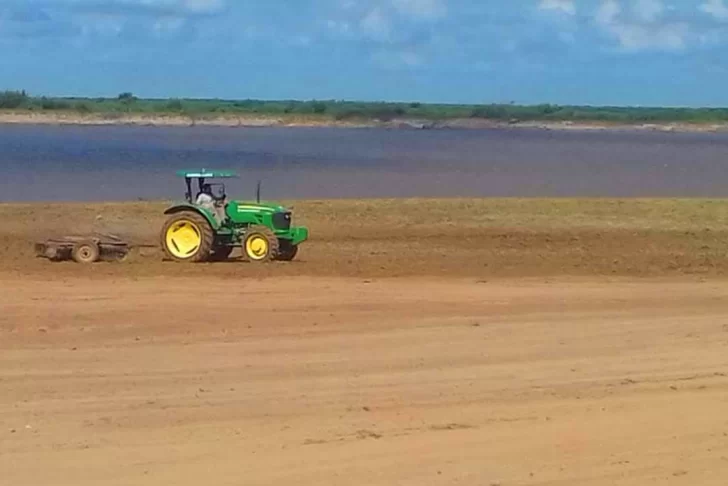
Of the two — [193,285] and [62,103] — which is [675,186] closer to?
[193,285]

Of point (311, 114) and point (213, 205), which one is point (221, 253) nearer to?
point (213, 205)

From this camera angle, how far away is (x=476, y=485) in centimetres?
814

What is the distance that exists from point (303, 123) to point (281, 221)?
5158 inches

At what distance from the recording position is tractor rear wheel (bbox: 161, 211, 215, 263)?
696 inches

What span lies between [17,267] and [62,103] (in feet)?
462

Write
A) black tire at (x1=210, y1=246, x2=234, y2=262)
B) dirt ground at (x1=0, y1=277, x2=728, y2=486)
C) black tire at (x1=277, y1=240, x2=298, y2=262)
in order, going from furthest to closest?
black tire at (x1=277, y1=240, x2=298, y2=262) < black tire at (x1=210, y1=246, x2=234, y2=262) < dirt ground at (x1=0, y1=277, x2=728, y2=486)

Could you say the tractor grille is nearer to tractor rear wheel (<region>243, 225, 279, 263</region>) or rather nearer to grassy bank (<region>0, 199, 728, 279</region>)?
tractor rear wheel (<region>243, 225, 279, 263</region>)

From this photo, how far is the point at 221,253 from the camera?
18.2 m

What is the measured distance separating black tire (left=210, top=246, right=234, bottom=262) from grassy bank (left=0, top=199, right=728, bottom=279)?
1.68 feet

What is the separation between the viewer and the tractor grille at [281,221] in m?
18.0

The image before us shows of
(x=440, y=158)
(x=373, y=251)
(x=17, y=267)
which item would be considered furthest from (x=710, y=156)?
(x=17, y=267)

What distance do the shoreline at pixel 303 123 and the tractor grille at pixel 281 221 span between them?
11471cm

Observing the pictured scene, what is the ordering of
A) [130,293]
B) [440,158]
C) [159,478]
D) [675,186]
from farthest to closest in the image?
[440,158] < [675,186] < [130,293] < [159,478]

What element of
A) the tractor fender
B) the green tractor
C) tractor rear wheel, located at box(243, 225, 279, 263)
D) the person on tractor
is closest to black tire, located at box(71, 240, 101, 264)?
the green tractor
